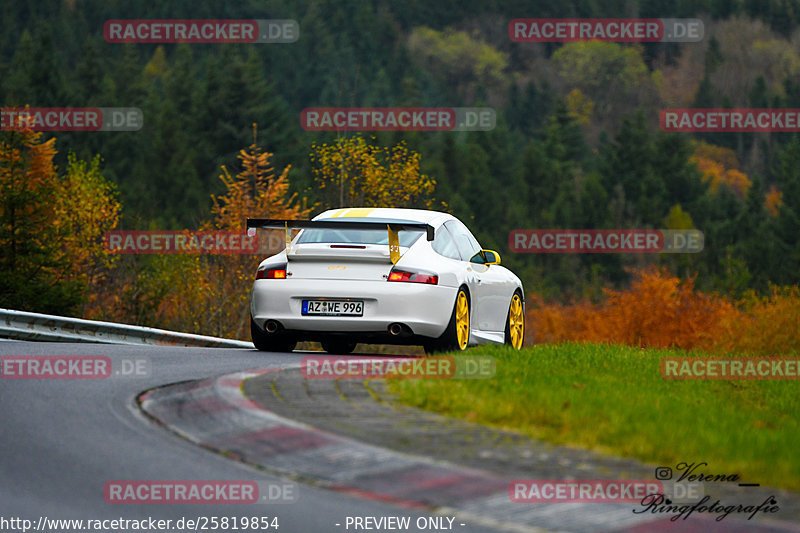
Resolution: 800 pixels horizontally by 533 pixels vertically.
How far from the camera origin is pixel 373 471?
6.65 m

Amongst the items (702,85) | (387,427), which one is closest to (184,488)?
(387,427)

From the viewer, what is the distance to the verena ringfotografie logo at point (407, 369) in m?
10.0

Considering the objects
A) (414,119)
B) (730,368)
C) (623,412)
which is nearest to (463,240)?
(730,368)

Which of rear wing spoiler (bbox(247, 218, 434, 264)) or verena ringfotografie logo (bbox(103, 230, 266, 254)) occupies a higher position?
verena ringfotografie logo (bbox(103, 230, 266, 254))

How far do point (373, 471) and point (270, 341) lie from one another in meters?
7.15

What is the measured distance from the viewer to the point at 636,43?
184 metres

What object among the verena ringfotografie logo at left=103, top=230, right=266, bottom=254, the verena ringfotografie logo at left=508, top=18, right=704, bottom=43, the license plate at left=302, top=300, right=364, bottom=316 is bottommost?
the license plate at left=302, top=300, right=364, bottom=316

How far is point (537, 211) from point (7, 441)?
101 metres

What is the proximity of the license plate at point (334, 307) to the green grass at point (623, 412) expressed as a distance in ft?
4.28

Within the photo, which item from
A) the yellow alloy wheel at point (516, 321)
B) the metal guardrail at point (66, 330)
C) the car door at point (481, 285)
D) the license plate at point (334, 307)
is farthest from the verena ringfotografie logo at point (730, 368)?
the metal guardrail at point (66, 330)

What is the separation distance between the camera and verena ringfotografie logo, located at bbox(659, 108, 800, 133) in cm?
13400

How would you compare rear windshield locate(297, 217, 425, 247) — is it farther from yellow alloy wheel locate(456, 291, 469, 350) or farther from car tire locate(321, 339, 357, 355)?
car tire locate(321, 339, 357, 355)

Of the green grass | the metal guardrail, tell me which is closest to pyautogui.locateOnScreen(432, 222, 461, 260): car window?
the green grass

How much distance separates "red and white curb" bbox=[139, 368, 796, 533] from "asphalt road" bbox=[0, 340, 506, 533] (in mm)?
119
